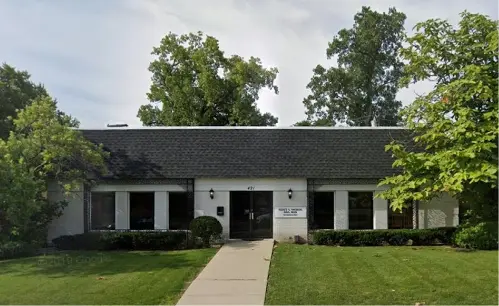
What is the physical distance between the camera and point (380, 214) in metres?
19.1

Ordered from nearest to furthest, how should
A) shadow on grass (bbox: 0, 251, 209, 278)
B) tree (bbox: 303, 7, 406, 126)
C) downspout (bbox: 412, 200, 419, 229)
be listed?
shadow on grass (bbox: 0, 251, 209, 278), downspout (bbox: 412, 200, 419, 229), tree (bbox: 303, 7, 406, 126)

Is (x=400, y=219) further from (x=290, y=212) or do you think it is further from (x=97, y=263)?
(x=97, y=263)

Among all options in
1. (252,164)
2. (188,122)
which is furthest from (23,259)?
(188,122)

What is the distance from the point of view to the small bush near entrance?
58.2ft

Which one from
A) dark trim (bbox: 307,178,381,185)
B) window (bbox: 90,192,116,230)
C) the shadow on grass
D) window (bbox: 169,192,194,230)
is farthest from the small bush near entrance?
window (bbox: 90,192,116,230)

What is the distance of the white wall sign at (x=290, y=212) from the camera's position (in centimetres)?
1900

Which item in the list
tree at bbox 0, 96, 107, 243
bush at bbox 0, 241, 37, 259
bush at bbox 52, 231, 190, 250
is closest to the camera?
tree at bbox 0, 96, 107, 243

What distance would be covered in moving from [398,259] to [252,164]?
757 cm

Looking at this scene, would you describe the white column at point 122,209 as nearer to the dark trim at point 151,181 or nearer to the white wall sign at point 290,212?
the dark trim at point 151,181

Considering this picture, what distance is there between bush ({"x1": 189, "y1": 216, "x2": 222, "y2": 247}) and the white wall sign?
2.74 meters

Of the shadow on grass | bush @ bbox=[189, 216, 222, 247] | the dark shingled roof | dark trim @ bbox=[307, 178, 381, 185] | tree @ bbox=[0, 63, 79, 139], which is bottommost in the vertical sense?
the shadow on grass

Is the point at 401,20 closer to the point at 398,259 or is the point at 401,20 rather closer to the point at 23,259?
the point at 398,259

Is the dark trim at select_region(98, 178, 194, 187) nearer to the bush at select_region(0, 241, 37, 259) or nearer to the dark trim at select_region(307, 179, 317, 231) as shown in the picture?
the bush at select_region(0, 241, 37, 259)

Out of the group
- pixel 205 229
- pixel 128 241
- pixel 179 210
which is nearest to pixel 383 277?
pixel 205 229
